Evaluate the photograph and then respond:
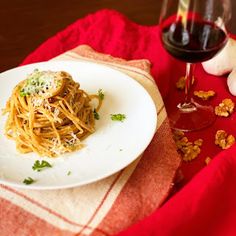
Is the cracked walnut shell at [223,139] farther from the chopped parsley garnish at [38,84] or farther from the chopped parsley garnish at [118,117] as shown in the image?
the chopped parsley garnish at [38,84]

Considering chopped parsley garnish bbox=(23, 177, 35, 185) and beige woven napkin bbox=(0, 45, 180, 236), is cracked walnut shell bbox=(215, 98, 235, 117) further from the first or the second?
chopped parsley garnish bbox=(23, 177, 35, 185)

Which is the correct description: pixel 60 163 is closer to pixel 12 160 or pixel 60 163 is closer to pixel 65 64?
pixel 12 160

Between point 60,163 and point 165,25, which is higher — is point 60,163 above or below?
below

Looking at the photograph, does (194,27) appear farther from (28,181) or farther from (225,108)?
(28,181)


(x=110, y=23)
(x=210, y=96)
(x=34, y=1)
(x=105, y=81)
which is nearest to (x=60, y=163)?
(x=105, y=81)

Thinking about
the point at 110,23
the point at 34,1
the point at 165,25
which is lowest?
the point at 34,1
